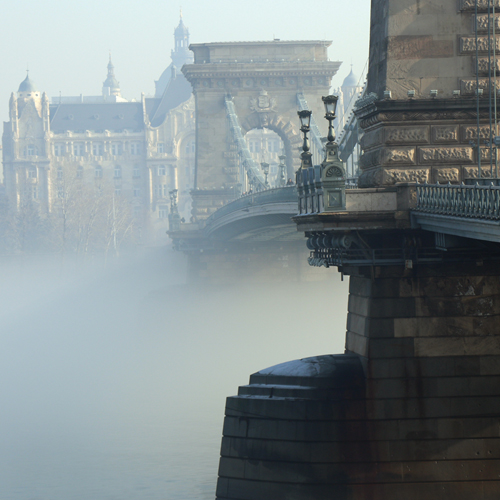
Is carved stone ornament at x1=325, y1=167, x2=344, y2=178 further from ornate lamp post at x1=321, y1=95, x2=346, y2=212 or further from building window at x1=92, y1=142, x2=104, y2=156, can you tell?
building window at x1=92, y1=142, x2=104, y2=156

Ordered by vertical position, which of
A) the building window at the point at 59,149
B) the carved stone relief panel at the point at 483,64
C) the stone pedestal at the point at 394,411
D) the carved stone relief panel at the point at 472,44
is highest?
the building window at the point at 59,149

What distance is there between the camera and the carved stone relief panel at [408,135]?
22.4 metres

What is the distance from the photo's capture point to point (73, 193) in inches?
5655

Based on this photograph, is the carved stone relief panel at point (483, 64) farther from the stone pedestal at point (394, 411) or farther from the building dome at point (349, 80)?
the building dome at point (349, 80)

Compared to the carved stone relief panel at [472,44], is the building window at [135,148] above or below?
above

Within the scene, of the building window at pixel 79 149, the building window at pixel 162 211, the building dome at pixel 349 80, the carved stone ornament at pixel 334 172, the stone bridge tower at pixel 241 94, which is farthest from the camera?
the building dome at pixel 349 80

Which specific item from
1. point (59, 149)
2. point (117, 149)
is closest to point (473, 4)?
point (59, 149)

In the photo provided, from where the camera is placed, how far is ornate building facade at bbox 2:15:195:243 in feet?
550

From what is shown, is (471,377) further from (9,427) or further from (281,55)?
(281,55)

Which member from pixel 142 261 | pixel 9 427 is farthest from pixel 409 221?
pixel 142 261

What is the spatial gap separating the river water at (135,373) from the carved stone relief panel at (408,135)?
11.9 meters

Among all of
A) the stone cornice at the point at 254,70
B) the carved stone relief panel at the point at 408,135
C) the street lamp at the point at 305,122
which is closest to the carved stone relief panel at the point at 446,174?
the carved stone relief panel at the point at 408,135

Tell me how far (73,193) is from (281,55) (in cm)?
6132

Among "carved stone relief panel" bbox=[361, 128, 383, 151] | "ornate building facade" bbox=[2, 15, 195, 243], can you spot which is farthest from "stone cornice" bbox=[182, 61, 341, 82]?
"ornate building facade" bbox=[2, 15, 195, 243]
